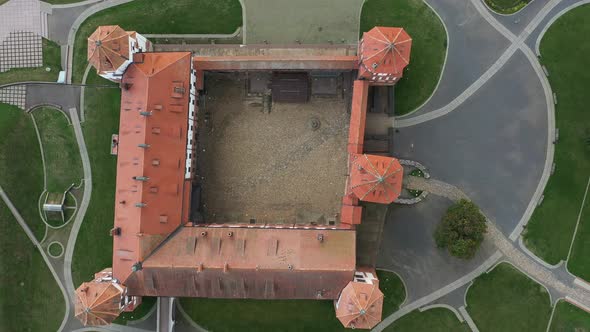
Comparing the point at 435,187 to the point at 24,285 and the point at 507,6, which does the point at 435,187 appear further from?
the point at 24,285

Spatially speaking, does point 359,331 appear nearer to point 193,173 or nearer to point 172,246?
point 172,246

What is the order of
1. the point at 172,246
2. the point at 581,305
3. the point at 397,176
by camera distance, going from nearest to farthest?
the point at 397,176, the point at 172,246, the point at 581,305

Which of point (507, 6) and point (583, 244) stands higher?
point (507, 6)

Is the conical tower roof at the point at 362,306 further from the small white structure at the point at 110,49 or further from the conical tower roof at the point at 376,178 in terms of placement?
the small white structure at the point at 110,49

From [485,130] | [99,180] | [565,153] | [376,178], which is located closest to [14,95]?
[99,180]

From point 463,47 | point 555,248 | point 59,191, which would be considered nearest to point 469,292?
point 555,248
